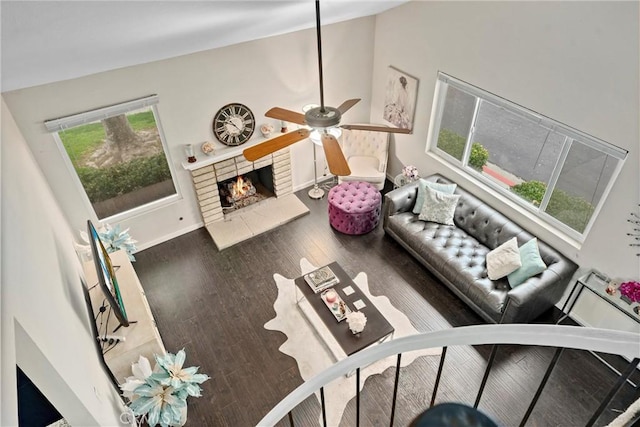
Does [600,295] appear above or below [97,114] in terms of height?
below

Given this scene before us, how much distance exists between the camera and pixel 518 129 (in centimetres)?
481

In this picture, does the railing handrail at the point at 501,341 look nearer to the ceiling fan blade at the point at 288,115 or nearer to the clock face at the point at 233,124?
the ceiling fan blade at the point at 288,115

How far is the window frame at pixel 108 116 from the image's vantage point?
4312 millimetres

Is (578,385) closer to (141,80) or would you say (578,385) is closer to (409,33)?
(409,33)

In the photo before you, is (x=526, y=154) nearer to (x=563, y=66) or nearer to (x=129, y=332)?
(x=563, y=66)

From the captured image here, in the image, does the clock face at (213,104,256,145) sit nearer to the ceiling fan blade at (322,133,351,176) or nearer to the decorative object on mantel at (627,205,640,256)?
the ceiling fan blade at (322,133,351,176)

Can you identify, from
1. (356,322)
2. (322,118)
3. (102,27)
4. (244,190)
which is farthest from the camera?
(244,190)

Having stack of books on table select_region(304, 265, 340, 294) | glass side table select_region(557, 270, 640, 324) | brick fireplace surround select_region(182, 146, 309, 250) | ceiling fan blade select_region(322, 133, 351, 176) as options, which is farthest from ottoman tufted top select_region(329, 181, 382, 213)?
glass side table select_region(557, 270, 640, 324)

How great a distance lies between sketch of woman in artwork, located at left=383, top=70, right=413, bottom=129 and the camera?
5.72 metres

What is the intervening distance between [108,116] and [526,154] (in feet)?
15.7

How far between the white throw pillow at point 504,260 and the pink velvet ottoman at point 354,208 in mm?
1663

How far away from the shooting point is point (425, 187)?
5352 millimetres

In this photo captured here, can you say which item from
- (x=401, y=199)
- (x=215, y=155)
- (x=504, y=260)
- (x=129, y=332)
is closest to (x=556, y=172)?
(x=504, y=260)

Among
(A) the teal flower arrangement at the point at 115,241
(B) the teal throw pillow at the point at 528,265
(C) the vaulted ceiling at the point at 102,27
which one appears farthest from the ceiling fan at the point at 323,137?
(B) the teal throw pillow at the point at 528,265
